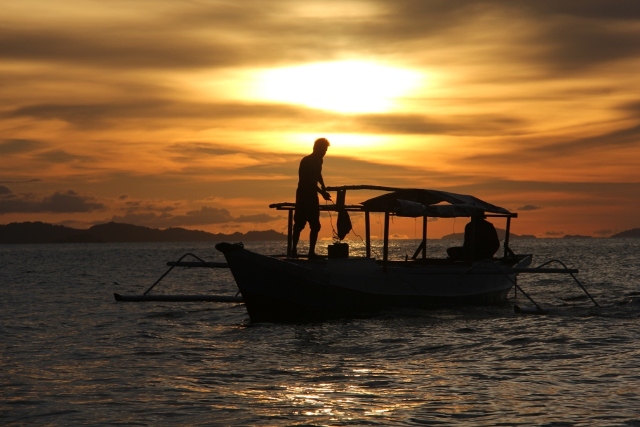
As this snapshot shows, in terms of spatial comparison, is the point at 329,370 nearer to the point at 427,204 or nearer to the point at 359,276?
the point at 359,276

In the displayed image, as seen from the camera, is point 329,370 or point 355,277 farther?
point 355,277

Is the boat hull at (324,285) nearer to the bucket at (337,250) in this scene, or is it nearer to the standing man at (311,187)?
the bucket at (337,250)

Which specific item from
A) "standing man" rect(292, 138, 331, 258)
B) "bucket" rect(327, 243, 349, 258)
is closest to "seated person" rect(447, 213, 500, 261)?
"bucket" rect(327, 243, 349, 258)

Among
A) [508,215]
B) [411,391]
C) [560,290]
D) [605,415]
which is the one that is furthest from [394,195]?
[560,290]

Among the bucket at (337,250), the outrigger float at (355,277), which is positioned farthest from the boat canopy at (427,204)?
the bucket at (337,250)

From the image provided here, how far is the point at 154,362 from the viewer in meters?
15.7

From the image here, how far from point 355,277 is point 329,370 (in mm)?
6938

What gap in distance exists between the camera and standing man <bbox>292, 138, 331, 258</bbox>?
2042 cm

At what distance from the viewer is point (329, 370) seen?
14.5 metres

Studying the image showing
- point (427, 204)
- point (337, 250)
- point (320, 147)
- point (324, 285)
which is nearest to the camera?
point (320, 147)

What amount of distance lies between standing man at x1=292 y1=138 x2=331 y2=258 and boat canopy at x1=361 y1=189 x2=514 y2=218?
267cm

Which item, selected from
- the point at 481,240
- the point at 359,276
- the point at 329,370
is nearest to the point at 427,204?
the point at 481,240

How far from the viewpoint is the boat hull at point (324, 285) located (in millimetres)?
20156

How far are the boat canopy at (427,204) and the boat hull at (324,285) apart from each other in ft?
5.19
